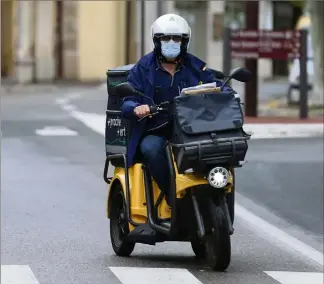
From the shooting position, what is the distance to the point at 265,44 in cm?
2547

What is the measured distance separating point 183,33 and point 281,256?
2264 millimetres

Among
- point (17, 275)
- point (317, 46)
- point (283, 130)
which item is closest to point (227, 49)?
point (283, 130)

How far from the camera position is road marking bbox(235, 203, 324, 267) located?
11750mm

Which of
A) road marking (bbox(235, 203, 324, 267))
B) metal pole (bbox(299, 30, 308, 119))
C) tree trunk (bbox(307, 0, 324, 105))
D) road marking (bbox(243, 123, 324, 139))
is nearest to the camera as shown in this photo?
road marking (bbox(235, 203, 324, 267))

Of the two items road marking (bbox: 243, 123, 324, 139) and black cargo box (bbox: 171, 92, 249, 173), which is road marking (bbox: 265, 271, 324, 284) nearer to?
black cargo box (bbox: 171, 92, 249, 173)

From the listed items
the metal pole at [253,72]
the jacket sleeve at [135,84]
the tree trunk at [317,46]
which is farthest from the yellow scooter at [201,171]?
the tree trunk at [317,46]

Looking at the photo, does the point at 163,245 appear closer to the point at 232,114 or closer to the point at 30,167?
the point at 232,114

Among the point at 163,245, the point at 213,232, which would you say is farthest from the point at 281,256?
the point at 213,232

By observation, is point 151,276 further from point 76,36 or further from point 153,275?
point 76,36

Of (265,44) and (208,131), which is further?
(265,44)

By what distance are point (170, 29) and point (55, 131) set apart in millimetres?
13948

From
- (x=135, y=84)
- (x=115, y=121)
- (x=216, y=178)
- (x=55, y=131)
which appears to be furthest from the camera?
(x=55, y=131)

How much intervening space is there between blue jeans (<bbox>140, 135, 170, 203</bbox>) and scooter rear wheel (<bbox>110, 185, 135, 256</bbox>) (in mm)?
576

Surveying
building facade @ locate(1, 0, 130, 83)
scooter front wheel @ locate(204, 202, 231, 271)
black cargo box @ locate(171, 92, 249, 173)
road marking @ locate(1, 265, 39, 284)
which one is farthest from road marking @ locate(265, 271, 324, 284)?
building facade @ locate(1, 0, 130, 83)
